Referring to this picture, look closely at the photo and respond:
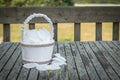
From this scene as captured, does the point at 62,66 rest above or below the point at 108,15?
below

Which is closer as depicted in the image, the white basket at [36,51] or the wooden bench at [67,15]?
the white basket at [36,51]

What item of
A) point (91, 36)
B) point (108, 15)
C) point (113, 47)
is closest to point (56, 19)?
point (108, 15)

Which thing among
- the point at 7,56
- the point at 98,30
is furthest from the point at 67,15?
the point at 7,56

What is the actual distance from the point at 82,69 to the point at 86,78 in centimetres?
26

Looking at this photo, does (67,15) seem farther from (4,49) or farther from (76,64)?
(76,64)

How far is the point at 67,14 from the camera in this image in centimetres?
418

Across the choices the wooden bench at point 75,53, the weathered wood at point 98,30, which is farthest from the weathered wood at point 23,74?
the weathered wood at point 98,30

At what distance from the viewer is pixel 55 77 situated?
2.21m

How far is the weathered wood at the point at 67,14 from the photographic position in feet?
13.6

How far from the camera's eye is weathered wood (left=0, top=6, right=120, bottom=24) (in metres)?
4.15

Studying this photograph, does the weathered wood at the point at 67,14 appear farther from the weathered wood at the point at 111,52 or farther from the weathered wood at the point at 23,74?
the weathered wood at the point at 23,74

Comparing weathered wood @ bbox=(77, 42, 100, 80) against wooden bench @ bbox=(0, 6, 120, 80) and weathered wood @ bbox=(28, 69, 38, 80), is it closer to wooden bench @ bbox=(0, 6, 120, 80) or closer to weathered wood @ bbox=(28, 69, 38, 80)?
wooden bench @ bbox=(0, 6, 120, 80)

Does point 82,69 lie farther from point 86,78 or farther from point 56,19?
point 56,19

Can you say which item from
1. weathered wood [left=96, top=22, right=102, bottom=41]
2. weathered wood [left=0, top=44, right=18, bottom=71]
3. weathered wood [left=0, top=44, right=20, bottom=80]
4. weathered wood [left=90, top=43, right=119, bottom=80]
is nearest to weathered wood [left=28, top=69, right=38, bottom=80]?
weathered wood [left=0, top=44, right=20, bottom=80]
